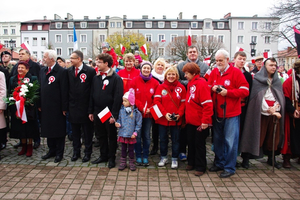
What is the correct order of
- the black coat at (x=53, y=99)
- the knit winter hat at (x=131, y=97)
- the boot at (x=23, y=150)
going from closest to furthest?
the knit winter hat at (x=131, y=97)
the black coat at (x=53, y=99)
the boot at (x=23, y=150)

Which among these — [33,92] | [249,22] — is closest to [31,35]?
→ [249,22]

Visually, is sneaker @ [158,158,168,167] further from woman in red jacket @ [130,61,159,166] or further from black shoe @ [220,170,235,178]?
black shoe @ [220,170,235,178]

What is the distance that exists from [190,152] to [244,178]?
1051 mm

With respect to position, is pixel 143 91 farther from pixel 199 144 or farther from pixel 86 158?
pixel 86 158

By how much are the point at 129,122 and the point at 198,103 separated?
1.33 meters

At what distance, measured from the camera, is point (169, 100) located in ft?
15.0

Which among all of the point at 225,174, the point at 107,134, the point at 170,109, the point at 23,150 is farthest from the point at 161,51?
the point at 225,174

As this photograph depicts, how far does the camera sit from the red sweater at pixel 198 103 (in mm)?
4113

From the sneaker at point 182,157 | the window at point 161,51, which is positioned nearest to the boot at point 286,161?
the sneaker at point 182,157

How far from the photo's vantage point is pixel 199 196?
360 cm

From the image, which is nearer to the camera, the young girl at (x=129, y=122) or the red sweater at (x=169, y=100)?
the young girl at (x=129, y=122)

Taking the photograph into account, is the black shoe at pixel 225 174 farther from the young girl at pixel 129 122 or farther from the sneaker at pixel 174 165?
the young girl at pixel 129 122

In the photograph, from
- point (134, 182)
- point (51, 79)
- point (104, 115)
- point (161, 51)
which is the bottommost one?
point (134, 182)

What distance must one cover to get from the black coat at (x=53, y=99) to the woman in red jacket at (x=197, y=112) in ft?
8.25
